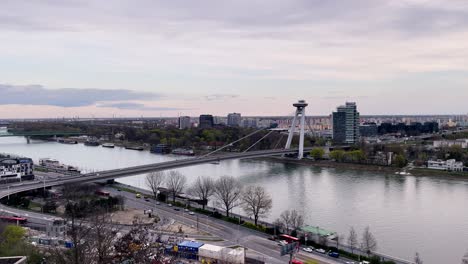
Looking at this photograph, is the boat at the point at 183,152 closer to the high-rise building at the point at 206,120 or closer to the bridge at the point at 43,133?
the bridge at the point at 43,133

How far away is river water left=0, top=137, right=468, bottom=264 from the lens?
14.3 feet

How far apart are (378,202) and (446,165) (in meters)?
4.14

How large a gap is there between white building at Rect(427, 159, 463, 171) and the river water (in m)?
0.74

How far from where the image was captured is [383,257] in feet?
12.5

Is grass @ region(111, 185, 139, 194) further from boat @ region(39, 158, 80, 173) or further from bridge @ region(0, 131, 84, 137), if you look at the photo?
bridge @ region(0, 131, 84, 137)

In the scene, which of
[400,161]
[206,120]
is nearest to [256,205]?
[400,161]

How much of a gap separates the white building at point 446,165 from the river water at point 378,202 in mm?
736

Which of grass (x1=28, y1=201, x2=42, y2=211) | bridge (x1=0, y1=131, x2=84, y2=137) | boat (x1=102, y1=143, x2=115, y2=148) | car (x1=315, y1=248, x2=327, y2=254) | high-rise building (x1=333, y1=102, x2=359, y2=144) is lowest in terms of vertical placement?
car (x1=315, y1=248, x2=327, y2=254)

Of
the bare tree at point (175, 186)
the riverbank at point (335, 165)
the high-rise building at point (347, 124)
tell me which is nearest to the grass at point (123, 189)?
the bare tree at point (175, 186)

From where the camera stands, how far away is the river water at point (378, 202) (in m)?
4.37

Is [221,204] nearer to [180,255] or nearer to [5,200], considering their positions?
[180,255]

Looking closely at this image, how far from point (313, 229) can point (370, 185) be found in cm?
358

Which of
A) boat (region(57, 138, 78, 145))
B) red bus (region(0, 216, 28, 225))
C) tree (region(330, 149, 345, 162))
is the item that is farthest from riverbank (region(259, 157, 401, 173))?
boat (region(57, 138, 78, 145))

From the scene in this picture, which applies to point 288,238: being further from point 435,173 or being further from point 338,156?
point 338,156
